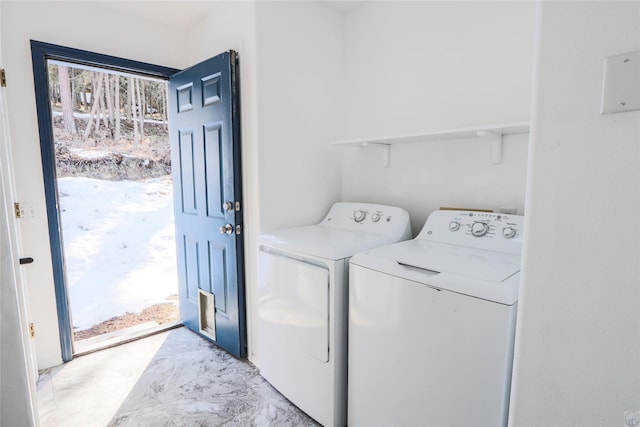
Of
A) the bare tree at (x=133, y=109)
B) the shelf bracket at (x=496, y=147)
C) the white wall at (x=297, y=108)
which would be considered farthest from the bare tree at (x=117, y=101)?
the shelf bracket at (x=496, y=147)

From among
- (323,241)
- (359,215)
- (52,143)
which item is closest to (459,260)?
(323,241)

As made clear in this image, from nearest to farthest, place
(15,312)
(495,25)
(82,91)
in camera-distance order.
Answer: (15,312) < (495,25) < (82,91)

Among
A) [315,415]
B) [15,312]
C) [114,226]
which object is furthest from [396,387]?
[114,226]

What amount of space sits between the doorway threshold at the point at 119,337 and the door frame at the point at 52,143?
A: 155mm

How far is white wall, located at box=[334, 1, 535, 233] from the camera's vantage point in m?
1.62

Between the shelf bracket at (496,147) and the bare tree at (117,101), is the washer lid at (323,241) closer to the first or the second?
the shelf bracket at (496,147)

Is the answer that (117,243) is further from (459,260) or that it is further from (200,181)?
(459,260)

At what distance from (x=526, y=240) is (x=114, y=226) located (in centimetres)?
452

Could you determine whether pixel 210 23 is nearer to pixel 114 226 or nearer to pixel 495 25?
pixel 495 25

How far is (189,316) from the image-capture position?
268 centimetres

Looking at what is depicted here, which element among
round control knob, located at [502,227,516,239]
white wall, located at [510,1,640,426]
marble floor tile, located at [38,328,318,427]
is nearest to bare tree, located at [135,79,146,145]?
marble floor tile, located at [38,328,318,427]

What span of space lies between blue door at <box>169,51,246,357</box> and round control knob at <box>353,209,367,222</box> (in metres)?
0.76

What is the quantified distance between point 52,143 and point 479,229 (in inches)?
102

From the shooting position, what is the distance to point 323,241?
5.62 ft
